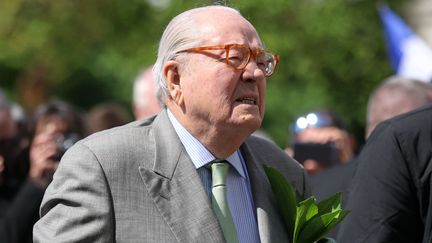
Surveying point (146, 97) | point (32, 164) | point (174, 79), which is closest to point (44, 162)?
point (32, 164)

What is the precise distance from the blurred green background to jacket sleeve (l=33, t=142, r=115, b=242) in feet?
51.5

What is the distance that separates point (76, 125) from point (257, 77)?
379cm

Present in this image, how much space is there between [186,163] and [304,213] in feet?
1.58

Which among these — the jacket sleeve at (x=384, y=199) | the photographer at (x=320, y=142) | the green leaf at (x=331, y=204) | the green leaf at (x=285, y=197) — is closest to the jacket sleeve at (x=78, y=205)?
the green leaf at (x=285, y=197)

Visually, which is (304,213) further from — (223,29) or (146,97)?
(146,97)

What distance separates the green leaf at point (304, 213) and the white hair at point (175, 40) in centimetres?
67

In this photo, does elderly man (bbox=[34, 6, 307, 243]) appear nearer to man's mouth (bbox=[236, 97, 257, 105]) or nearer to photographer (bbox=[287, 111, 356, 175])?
man's mouth (bbox=[236, 97, 257, 105])

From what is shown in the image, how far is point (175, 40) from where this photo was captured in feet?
13.6

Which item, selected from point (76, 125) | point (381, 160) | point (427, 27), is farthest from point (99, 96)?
point (381, 160)

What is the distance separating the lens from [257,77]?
405 centimetres

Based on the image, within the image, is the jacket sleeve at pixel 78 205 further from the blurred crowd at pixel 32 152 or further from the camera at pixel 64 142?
the camera at pixel 64 142

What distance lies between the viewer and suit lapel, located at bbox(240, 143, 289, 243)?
13.4ft

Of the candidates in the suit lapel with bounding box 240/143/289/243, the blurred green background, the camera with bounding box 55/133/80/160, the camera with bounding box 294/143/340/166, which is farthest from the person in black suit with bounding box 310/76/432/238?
the blurred green background

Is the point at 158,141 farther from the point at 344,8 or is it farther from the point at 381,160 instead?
the point at 344,8
